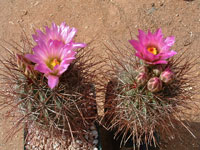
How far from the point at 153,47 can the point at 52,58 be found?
47 cm

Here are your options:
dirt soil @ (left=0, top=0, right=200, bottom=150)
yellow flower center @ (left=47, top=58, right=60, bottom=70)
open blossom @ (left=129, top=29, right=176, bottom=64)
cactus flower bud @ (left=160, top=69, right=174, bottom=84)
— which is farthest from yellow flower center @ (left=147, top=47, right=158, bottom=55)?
dirt soil @ (left=0, top=0, right=200, bottom=150)

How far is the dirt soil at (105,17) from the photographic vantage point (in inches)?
99.3

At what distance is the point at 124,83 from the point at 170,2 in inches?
72.0

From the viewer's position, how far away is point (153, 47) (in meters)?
1.13

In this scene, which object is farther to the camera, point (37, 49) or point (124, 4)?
point (124, 4)

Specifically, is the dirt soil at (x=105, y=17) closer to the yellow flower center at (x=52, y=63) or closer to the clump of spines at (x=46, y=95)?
the clump of spines at (x=46, y=95)

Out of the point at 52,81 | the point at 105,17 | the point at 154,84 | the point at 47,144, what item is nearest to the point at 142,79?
the point at 154,84

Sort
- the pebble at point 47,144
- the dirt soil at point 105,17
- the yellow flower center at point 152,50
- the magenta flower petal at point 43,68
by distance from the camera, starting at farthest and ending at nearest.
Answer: the dirt soil at point 105,17
the pebble at point 47,144
the yellow flower center at point 152,50
the magenta flower petal at point 43,68

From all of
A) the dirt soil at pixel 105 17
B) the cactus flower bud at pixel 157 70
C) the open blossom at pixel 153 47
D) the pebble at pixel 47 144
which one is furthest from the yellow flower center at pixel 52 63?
the dirt soil at pixel 105 17

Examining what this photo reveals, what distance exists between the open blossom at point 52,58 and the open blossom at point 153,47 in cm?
28

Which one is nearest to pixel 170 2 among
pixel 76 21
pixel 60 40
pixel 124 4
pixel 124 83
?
pixel 124 4

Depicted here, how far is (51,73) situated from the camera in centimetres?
104

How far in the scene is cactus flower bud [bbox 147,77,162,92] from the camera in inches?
42.6

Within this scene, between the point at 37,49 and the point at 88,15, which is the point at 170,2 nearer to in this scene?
the point at 88,15
